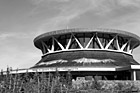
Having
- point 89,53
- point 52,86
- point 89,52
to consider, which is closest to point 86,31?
point 89,52

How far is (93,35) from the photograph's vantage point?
161 feet

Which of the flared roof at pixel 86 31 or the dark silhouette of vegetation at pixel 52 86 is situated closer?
the dark silhouette of vegetation at pixel 52 86

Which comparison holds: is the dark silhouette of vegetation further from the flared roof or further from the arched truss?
the arched truss

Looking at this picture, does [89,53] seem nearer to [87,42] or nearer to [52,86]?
[87,42]

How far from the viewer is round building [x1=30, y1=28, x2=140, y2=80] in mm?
42000

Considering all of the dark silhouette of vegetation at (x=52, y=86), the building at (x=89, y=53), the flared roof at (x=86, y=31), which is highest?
the flared roof at (x=86, y=31)

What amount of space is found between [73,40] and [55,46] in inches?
185

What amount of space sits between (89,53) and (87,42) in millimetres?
2785

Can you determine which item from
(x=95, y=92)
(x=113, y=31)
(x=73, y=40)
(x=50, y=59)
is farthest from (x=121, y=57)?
(x=95, y=92)

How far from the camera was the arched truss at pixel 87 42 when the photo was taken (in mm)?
49281

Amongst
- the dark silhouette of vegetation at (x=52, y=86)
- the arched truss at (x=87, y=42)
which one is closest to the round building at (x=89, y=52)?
the arched truss at (x=87, y=42)

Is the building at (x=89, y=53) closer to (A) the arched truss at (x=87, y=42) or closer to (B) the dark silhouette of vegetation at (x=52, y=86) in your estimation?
(A) the arched truss at (x=87, y=42)

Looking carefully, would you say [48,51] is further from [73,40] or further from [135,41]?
[135,41]

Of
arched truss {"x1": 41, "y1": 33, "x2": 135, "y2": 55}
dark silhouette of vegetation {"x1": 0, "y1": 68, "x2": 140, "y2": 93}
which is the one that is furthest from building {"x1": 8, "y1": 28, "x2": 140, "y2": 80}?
dark silhouette of vegetation {"x1": 0, "y1": 68, "x2": 140, "y2": 93}
